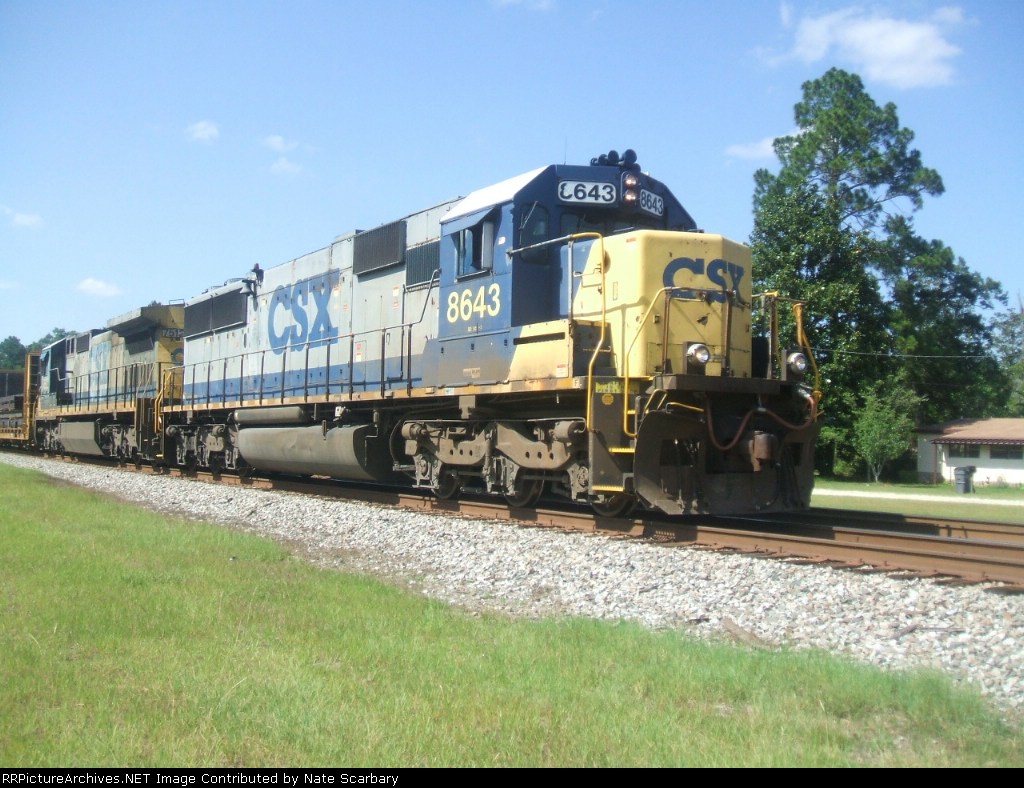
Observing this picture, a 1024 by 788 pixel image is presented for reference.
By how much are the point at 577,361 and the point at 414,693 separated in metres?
5.20

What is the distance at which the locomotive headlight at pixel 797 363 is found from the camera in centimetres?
898

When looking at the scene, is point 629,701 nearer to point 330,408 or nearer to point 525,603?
point 525,603

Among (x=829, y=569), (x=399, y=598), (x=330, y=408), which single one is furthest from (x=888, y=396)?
(x=399, y=598)

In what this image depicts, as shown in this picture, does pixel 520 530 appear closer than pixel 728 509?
No

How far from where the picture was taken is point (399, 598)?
598 cm

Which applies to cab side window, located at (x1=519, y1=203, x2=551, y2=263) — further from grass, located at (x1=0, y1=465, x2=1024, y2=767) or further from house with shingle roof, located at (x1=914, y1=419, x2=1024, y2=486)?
house with shingle roof, located at (x1=914, y1=419, x2=1024, y2=486)

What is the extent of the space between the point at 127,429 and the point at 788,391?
17.0 meters

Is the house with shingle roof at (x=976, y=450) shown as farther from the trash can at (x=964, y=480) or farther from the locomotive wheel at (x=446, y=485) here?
the locomotive wheel at (x=446, y=485)

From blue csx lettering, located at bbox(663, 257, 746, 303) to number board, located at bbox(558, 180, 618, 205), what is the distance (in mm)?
1271

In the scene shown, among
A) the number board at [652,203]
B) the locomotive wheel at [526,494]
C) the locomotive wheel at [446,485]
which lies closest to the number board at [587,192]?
the number board at [652,203]

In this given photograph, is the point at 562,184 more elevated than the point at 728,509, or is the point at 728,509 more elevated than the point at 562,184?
the point at 562,184

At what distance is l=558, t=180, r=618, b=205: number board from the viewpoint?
9.55 m

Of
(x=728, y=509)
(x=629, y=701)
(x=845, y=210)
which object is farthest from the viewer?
(x=845, y=210)

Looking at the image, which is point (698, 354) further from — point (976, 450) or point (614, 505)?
point (976, 450)
